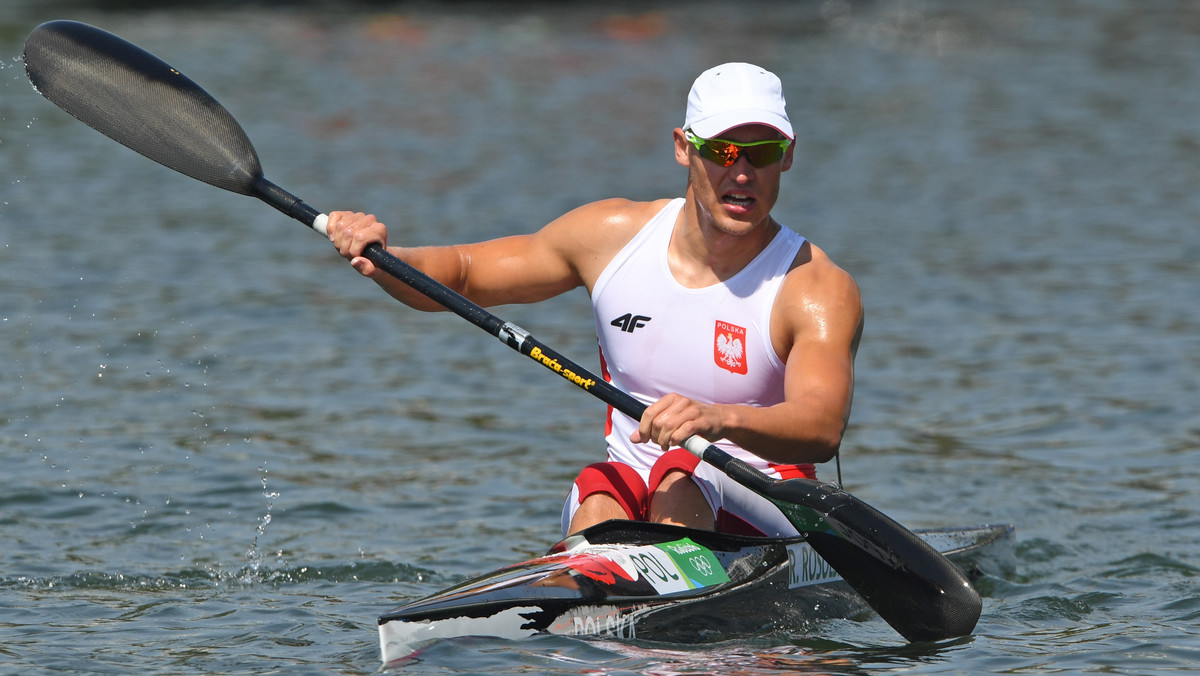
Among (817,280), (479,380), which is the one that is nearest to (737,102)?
(817,280)

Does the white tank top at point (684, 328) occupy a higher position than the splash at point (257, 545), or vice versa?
the white tank top at point (684, 328)

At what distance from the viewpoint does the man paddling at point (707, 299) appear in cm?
511

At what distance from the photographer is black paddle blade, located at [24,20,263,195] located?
6.05m

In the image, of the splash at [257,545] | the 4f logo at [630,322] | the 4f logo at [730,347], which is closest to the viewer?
the 4f logo at [730,347]

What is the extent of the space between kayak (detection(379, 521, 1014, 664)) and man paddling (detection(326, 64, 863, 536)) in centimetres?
21

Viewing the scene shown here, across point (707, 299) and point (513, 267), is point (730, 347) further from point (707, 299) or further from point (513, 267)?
point (513, 267)

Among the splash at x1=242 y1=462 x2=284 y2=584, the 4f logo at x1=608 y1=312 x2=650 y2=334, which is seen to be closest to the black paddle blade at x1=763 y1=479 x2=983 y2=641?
the 4f logo at x1=608 y1=312 x2=650 y2=334

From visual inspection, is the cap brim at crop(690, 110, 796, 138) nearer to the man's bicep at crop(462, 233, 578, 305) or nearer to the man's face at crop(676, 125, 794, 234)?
the man's face at crop(676, 125, 794, 234)

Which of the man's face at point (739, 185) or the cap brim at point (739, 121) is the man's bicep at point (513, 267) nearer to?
the man's face at point (739, 185)

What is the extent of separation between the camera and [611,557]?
499cm

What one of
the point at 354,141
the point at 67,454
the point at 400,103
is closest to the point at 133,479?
the point at 67,454

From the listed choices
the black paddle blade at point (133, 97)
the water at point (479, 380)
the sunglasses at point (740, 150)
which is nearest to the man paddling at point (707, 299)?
the sunglasses at point (740, 150)

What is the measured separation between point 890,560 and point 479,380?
225 inches

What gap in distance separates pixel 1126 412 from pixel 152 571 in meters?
6.45
